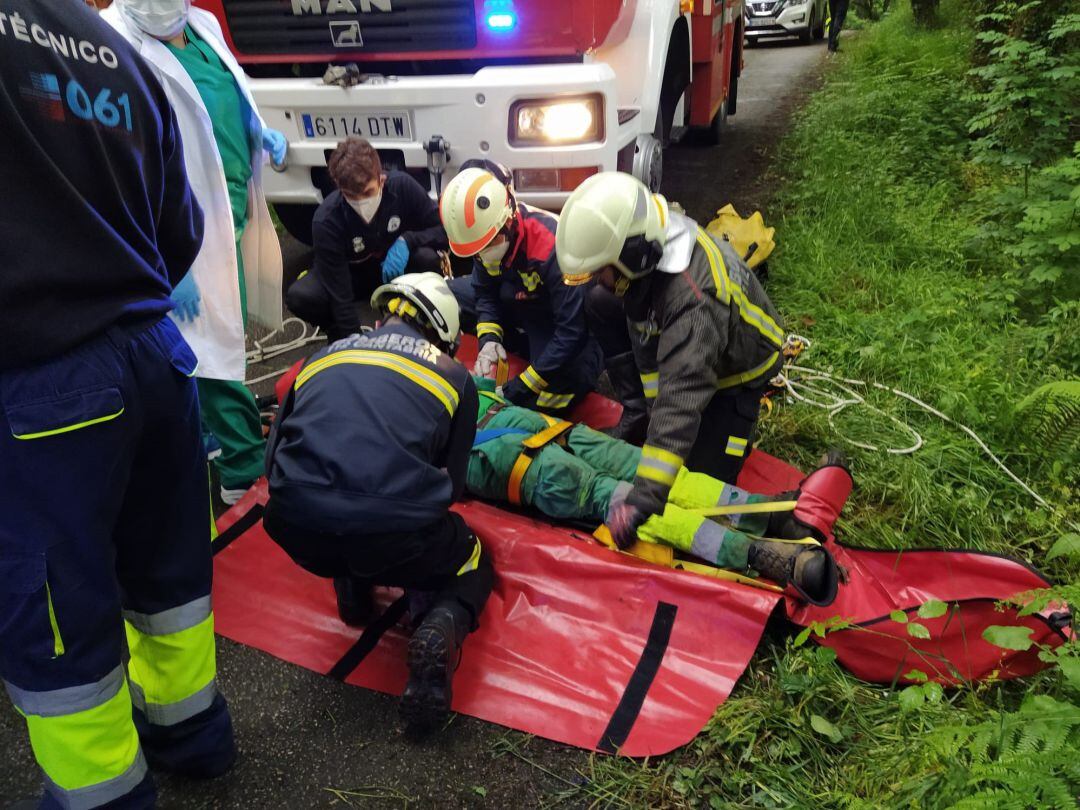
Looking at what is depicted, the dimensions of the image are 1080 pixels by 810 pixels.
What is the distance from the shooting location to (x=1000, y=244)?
467 centimetres

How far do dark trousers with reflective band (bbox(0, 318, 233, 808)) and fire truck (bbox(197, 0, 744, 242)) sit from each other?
239 centimetres

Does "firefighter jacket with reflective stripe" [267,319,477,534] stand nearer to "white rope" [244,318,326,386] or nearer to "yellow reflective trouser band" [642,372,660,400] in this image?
"yellow reflective trouser band" [642,372,660,400]

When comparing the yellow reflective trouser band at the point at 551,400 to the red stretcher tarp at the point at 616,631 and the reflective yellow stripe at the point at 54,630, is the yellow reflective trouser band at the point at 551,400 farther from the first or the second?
the reflective yellow stripe at the point at 54,630

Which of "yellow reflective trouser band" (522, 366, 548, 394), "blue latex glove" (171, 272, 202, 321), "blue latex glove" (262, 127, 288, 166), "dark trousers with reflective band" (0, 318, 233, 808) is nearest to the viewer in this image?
"dark trousers with reflective band" (0, 318, 233, 808)

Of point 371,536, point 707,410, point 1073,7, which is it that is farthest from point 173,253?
point 1073,7

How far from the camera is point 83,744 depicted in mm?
1535

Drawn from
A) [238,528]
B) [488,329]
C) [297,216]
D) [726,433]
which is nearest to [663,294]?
[726,433]

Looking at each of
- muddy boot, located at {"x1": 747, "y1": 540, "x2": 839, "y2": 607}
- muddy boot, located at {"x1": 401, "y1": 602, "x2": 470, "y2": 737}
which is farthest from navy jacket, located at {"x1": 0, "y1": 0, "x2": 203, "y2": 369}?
muddy boot, located at {"x1": 747, "y1": 540, "x2": 839, "y2": 607}

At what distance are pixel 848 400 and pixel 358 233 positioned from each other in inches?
104

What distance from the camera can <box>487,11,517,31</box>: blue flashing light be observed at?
3.59 metres

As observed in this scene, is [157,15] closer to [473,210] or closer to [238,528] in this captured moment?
[473,210]

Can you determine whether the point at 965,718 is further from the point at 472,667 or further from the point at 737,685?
the point at 472,667

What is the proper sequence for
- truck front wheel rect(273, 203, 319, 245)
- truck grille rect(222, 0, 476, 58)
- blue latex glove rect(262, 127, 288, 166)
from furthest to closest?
1. truck front wheel rect(273, 203, 319, 245)
2. truck grille rect(222, 0, 476, 58)
3. blue latex glove rect(262, 127, 288, 166)

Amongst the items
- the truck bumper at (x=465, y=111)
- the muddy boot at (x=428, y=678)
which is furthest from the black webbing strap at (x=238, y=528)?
the truck bumper at (x=465, y=111)
